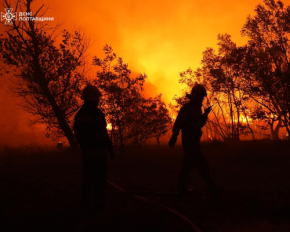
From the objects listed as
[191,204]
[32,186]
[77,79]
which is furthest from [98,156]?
[77,79]

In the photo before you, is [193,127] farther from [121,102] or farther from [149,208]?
[121,102]

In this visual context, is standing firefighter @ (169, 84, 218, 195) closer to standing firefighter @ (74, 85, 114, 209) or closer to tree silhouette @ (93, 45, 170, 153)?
standing firefighter @ (74, 85, 114, 209)

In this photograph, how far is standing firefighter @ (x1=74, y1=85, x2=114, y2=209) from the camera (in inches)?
173

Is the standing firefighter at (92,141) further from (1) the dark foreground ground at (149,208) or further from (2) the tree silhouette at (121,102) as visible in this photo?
(2) the tree silhouette at (121,102)

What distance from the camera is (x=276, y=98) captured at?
19.7 metres

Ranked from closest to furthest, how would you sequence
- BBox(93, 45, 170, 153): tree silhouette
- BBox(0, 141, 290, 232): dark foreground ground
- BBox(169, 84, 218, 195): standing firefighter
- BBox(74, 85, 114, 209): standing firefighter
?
BBox(0, 141, 290, 232): dark foreground ground < BBox(74, 85, 114, 209): standing firefighter < BBox(169, 84, 218, 195): standing firefighter < BBox(93, 45, 170, 153): tree silhouette

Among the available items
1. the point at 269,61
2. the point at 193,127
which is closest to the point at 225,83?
the point at 269,61

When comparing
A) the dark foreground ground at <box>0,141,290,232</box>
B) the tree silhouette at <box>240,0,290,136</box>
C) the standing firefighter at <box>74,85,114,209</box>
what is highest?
the tree silhouette at <box>240,0,290,136</box>

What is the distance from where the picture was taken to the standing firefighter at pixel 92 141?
14.4ft

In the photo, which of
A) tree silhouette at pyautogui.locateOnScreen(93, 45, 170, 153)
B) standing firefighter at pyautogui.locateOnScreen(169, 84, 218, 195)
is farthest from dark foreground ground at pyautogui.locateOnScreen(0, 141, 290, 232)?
tree silhouette at pyautogui.locateOnScreen(93, 45, 170, 153)

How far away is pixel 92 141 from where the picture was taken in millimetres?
4426

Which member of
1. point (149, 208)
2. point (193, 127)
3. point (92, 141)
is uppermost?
point (193, 127)

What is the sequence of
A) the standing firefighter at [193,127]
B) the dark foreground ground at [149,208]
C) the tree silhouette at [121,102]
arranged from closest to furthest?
the dark foreground ground at [149,208]
the standing firefighter at [193,127]
the tree silhouette at [121,102]

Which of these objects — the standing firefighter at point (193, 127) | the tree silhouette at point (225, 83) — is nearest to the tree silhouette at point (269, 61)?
the tree silhouette at point (225, 83)
